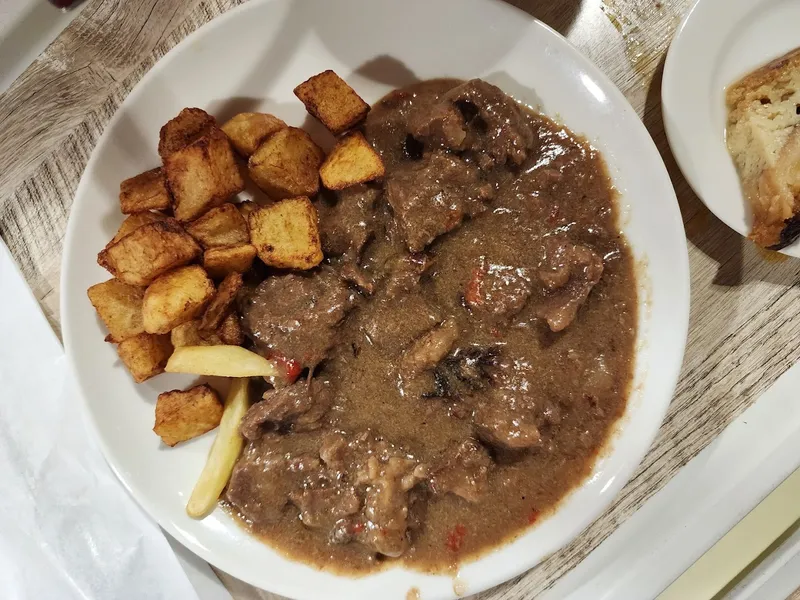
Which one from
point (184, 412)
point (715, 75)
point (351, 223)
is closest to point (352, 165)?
point (351, 223)

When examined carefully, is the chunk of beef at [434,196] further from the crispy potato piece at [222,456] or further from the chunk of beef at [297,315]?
the crispy potato piece at [222,456]

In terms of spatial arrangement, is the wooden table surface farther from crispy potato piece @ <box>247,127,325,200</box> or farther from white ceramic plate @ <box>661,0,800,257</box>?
crispy potato piece @ <box>247,127,325,200</box>

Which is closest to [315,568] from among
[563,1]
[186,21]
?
[186,21]

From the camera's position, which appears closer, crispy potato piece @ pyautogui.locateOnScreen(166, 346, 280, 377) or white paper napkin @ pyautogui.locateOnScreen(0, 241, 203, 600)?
crispy potato piece @ pyautogui.locateOnScreen(166, 346, 280, 377)

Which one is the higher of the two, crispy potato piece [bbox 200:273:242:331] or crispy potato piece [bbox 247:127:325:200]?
crispy potato piece [bbox 247:127:325:200]

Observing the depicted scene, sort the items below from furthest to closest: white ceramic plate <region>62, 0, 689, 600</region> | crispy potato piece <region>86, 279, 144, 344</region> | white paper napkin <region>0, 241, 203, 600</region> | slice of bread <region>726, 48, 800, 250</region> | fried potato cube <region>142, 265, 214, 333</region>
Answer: white paper napkin <region>0, 241, 203, 600</region>
slice of bread <region>726, 48, 800, 250</region>
white ceramic plate <region>62, 0, 689, 600</region>
crispy potato piece <region>86, 279, 144, 344</region>
fried potato cube <region>142, 265, 214, 333</region>

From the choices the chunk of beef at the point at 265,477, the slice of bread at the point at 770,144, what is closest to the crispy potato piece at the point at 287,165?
the chunk of beef at the point at 265,477

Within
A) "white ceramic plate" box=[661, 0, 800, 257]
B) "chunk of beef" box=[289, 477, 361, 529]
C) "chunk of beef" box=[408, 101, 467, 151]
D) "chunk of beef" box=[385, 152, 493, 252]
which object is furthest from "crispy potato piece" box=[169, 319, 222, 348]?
"white ceramic plate" box=[661, 0, 800, 257]

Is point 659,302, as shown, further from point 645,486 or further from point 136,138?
point 136,138

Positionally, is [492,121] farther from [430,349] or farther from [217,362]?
[217,362]
